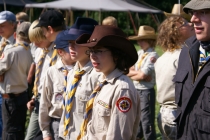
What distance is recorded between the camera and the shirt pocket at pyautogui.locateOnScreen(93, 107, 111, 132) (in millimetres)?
3461

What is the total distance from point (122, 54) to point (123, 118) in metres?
0.54

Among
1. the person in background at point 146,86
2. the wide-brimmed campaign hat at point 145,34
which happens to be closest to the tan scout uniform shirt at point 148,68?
the person in background at point 146,86

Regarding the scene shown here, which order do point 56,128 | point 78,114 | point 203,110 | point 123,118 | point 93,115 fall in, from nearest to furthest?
1. point 203,110
2. point 123,118
3. point 93,115
4. point 78,114
5. point 56,128

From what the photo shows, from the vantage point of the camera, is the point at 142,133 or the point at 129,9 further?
the point at 129,9

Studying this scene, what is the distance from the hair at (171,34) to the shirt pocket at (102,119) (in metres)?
1.56

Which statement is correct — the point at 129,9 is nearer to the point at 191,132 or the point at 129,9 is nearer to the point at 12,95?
the point at 12,95

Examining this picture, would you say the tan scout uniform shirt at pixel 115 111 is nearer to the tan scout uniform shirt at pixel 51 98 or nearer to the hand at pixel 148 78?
the tan scout uniform shirt at pixel 51 98

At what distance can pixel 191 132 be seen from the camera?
317cm

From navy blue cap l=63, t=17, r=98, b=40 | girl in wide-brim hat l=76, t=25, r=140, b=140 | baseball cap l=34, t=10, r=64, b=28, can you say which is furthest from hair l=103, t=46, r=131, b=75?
baseball cap l=34, t=10, r=64, b=28

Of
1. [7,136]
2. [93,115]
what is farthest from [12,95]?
[93,115]

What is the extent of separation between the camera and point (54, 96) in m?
4.59

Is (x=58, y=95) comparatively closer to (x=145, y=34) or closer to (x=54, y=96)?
(x=54, y=96)

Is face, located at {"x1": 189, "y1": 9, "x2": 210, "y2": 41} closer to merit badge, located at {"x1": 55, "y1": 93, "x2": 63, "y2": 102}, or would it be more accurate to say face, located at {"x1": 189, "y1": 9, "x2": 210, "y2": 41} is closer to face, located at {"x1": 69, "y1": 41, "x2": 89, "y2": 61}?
face, located at {"x1": 69, "y1": 41, "x2": 89, "y2": 61}

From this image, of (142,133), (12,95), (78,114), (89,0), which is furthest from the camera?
(89,0)
